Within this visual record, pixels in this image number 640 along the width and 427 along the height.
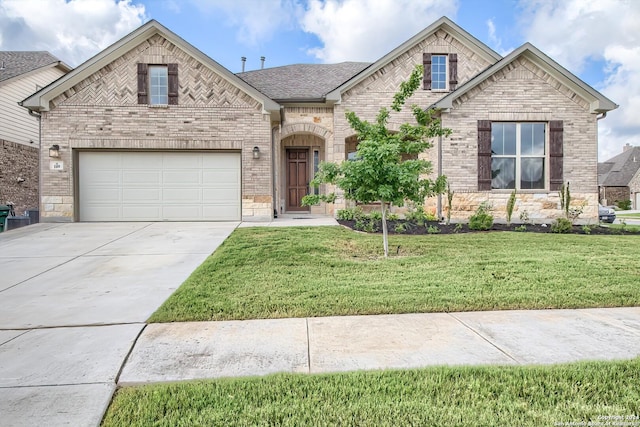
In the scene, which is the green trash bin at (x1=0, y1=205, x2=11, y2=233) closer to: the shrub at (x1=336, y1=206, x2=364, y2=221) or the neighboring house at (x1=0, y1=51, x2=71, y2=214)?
the neighboring house at (x1=0, y1=51, x2=71, y2=214)

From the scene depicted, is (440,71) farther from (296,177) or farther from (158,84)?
(158,84)

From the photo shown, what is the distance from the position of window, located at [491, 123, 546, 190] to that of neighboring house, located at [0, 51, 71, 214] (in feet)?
60.1

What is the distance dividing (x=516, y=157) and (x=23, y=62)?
21.5 metres

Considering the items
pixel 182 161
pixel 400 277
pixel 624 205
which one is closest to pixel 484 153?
pixel 400 277

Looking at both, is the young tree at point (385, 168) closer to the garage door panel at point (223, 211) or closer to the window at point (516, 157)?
the window at point (516, 157)

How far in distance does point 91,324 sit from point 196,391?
1880mm

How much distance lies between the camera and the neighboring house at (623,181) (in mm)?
38344

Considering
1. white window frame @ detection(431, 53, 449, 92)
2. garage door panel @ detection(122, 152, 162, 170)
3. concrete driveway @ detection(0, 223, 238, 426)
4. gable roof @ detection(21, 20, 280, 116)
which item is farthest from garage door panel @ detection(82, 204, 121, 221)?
white window frame @ detection(431, 53, 449, 92)

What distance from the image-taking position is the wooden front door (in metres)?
14.3

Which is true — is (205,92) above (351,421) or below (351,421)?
above

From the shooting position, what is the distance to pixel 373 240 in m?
8.05

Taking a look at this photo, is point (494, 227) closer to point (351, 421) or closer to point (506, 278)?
point (506, 278)

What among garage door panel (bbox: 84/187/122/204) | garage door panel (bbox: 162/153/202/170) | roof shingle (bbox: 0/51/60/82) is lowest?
garage door panel (bbox: 84/187/122/204)

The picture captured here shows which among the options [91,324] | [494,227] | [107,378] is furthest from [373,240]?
[107,378]
